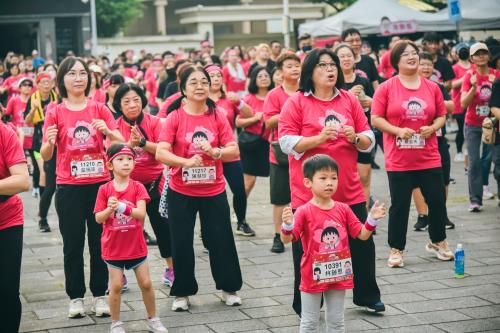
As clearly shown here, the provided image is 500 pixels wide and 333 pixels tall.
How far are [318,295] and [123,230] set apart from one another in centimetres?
170

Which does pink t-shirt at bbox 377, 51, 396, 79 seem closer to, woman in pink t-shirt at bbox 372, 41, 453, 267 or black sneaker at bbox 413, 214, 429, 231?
black sneaker at bbox 413, 214, 429, 231

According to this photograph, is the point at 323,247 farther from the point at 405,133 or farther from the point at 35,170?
the point at 35,170

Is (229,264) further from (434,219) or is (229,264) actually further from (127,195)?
(434,219)

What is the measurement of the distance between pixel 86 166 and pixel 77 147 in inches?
6.9

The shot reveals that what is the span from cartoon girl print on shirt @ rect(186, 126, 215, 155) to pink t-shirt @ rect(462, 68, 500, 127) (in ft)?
16.8

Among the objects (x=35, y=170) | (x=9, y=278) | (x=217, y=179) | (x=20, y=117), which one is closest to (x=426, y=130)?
(x=217, y=179)

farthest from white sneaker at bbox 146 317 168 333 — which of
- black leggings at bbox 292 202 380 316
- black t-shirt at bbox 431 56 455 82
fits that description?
black t-shirt at bbox 431 56 455 82

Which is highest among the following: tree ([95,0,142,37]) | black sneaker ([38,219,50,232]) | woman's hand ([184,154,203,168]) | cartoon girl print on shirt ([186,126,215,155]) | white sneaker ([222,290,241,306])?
tree ([95,0,142,37])

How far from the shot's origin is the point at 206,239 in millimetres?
7746

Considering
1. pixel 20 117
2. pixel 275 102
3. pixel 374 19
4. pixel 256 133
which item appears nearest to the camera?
pixel 275 102

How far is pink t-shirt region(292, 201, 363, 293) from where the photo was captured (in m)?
6.09

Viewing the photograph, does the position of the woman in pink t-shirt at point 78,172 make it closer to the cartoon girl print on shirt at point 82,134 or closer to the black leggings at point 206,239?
the cartoon girl print on shirt at point 82,134

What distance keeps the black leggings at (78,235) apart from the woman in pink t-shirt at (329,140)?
1787 millimetres

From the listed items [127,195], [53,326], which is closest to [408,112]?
[127,195]
